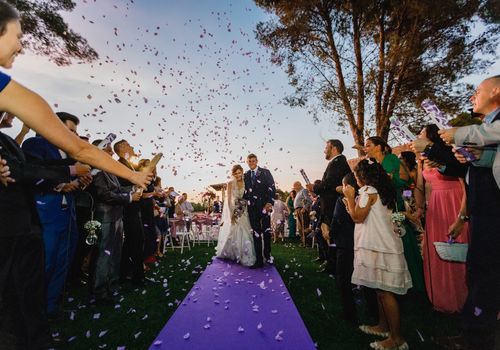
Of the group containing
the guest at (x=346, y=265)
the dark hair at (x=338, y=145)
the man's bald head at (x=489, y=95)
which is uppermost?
the dark hair at (x=338, y=145)

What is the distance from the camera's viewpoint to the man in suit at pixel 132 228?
545 centimetres

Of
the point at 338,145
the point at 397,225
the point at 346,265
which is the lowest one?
the point at 346,265

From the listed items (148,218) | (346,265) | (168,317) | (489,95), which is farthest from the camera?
(148,218)

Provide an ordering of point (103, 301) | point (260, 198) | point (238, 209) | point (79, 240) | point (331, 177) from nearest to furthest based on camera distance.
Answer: point (103, 301)
point (79, 240)
point (331, 177)
point (260, 198)
point (238, 209)

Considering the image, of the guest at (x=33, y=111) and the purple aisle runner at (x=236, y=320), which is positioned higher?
the guest at (x=33, y=111)

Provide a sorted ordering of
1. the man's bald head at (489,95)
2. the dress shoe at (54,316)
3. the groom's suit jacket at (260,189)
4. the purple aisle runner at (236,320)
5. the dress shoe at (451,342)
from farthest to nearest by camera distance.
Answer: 1. the groom's suit jacket at (260,189)
2. the dress shoe at (54,316)
3. the purple aisle runner at (236,320)
4. the dress shoe at (451,342)
5. the man's bald head at (489,95)

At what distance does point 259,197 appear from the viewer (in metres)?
8.09


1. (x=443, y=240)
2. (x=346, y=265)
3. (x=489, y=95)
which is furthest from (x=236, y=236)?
(x=489, y=95)

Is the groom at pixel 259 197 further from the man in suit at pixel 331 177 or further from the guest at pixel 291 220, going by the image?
the guest at pixel 291 220

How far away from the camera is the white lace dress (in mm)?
3131

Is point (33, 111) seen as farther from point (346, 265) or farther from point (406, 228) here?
point (406, 228)

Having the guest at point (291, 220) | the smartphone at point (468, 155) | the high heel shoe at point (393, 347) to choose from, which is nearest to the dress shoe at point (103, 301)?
the high heel shoe at point (393, 347)

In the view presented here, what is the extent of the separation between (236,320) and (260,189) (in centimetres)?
455

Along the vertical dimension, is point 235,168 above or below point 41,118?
above
